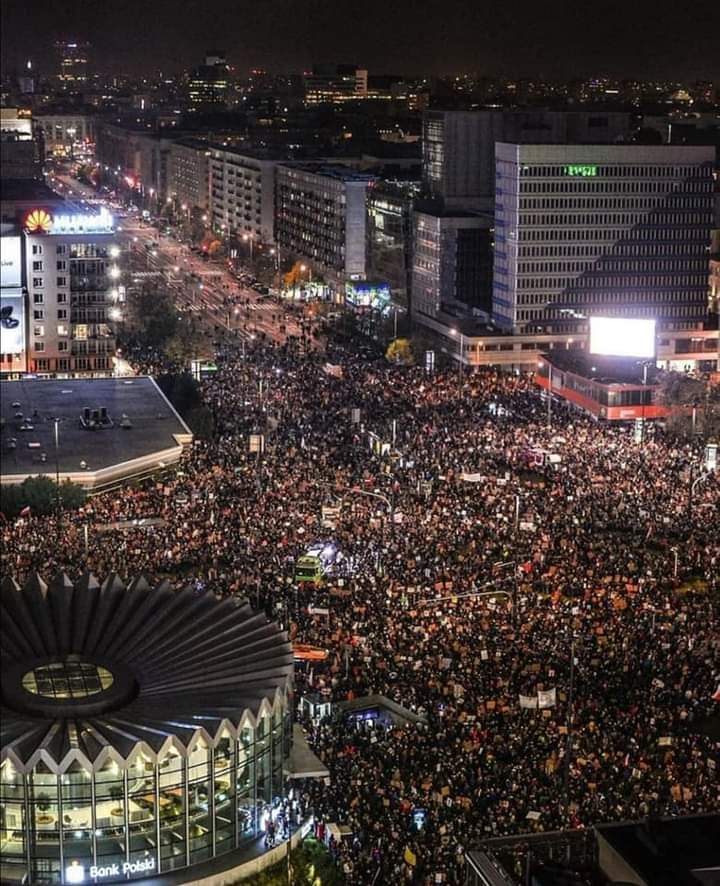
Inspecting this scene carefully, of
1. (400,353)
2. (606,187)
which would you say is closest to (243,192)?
(400,353)

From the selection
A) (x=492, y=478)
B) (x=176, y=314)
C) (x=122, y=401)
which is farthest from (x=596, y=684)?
(x=176, y=314)

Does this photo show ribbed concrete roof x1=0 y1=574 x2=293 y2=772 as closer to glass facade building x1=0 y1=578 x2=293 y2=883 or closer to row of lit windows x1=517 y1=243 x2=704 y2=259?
glass facade building x1=0 y1=578 x2=293 y2=883

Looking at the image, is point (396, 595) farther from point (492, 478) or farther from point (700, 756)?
point (492, 478)

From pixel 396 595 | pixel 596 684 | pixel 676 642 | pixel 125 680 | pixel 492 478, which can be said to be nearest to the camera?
pixel 125 680

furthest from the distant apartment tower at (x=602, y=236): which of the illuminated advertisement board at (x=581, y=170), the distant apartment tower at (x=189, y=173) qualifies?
the distant apartment tower at (x=189, y=173)

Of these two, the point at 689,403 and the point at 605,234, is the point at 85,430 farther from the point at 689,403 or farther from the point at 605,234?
the point at 605,234

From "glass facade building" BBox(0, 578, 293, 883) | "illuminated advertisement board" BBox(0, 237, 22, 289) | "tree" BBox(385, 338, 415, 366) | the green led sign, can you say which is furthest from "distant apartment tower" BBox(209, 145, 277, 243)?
"glass facade building" BBox(0, 578, 293, 883)
